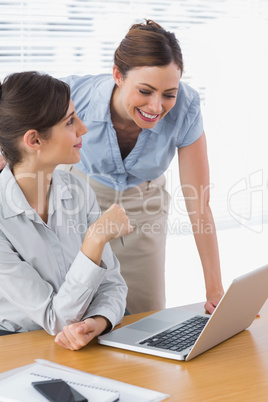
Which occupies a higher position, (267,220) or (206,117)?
(206,117)

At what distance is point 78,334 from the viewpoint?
50.3 inches

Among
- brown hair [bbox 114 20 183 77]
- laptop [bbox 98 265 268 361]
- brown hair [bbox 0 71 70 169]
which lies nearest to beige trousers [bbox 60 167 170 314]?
brown hair [bbox 114 20 183 77]

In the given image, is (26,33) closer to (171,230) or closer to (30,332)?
(171,230)

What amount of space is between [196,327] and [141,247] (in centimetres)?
85

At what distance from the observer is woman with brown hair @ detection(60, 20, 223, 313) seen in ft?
5.90

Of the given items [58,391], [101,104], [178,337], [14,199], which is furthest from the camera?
[101,104]

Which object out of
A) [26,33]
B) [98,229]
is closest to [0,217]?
[98,229]

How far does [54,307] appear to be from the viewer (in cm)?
139

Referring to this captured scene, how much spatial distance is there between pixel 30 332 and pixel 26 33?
6.49 feet

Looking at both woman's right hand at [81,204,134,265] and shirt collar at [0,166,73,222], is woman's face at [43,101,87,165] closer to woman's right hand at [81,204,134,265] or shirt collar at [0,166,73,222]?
shirt collar at [0,166,73,222]

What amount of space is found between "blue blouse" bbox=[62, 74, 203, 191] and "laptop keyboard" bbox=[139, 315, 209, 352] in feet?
2.53

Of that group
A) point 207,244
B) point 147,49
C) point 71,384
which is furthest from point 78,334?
point 147,49

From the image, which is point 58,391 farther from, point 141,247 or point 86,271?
point 141,247

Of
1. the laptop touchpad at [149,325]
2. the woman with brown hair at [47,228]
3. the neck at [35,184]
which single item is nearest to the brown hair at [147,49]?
the woman with brown hair at [47,228]
